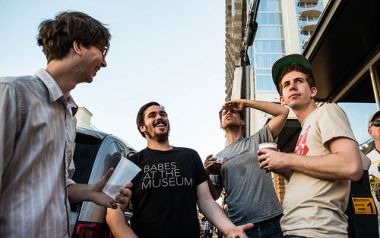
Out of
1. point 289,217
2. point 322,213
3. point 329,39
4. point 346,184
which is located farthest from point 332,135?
point 329,39

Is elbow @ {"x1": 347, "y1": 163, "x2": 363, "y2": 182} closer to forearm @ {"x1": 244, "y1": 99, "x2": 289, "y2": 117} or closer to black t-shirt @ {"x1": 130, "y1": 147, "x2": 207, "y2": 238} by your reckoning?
black t-shirt @ {"x1": 130, "y1": 147, "x2": 207, "y2": 238}

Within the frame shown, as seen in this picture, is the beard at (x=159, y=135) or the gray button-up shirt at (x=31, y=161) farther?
the beard at (x=159, y=135)

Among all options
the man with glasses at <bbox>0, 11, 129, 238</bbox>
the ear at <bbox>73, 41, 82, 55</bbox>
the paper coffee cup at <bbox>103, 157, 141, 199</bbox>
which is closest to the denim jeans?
the paper coffee cup at <bbox>103, 157, 141, 199</bbox>

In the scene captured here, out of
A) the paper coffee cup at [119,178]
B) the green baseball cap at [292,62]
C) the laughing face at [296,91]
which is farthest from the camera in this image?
the green baseball cap at [292,62]

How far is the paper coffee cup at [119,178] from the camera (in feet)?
6.03

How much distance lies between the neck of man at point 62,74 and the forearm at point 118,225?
1.13 meters

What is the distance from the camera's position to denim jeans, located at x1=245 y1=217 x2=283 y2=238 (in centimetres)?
269

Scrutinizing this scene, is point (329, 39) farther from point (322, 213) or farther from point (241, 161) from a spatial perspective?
point (322, 213)

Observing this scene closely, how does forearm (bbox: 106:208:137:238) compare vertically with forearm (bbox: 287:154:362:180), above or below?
below

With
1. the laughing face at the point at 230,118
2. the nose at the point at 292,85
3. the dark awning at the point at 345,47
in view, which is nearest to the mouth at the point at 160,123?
the laughing face at the point at 230,118

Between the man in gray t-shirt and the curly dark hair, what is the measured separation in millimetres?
1852

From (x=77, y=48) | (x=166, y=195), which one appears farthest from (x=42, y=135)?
(x=166, y=195)

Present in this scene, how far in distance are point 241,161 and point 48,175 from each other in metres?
2.23

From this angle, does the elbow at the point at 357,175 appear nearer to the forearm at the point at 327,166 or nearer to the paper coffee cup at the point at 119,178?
the forearm at the point at 327,166
